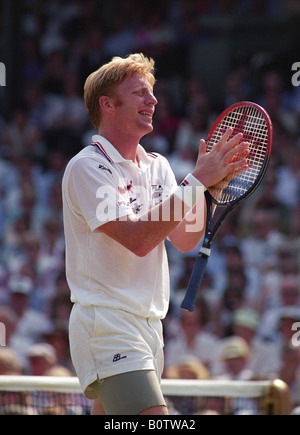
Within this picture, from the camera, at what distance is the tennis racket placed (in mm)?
3328

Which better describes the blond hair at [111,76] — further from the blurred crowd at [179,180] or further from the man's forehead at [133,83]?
the blurred crowd at [179,180]

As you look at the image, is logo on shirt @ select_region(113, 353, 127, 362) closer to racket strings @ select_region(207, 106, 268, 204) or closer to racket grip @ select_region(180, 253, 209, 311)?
racket grip @ select_region(180, 253, 209, 311)

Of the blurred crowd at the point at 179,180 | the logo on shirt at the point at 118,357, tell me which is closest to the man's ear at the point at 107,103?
the logo on shirt at the point at 118,357

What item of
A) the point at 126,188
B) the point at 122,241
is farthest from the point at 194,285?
the point at 126,188

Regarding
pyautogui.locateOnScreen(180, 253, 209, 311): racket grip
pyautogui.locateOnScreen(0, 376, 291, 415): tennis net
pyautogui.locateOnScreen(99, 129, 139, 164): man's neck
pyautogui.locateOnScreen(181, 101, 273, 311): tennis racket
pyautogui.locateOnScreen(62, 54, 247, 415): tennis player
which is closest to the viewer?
pyautogui.locateOnScreen(62, 54, 247, 415): tennis player

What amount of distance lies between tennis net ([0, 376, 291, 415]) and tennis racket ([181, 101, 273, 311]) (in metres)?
1.19

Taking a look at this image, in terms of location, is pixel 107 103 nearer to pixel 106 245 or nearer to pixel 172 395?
pixel 106 245

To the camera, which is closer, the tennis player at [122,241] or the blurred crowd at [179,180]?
the tennis player at [122,241]

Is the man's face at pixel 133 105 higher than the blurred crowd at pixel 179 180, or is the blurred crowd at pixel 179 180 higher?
the man's face at pixel 133 105

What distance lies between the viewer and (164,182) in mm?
3561

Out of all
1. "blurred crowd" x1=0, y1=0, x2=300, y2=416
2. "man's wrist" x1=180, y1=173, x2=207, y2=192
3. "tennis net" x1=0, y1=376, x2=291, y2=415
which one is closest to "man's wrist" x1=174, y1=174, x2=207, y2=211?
"man's wrist" x1=180, y1=173, x2=207, y2=192

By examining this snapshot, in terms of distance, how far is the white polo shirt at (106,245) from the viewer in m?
3.17
